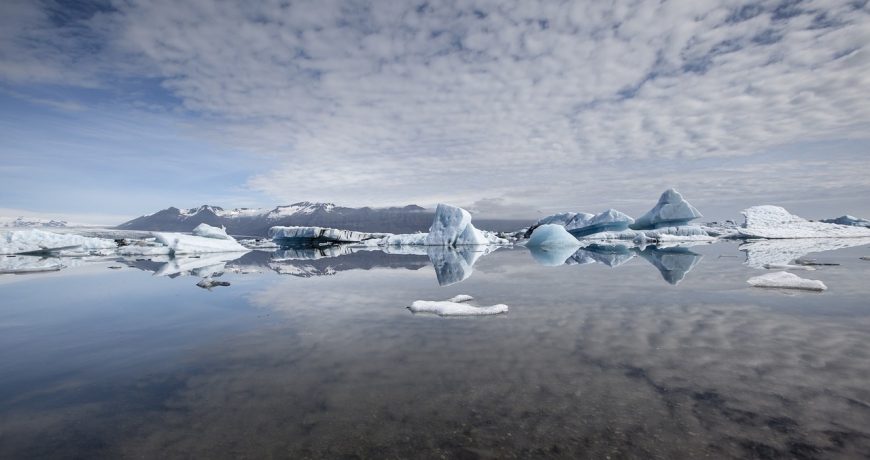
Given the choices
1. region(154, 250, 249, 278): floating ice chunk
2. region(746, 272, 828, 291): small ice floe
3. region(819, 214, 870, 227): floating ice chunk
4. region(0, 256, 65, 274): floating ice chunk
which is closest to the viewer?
region(746, 272, 828, 291): small ice floe

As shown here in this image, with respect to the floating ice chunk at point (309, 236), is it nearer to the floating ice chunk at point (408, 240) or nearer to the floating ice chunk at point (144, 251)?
the floating ice chunk at point (408, 240)

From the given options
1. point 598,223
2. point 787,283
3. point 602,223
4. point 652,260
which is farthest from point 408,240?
point 787,283

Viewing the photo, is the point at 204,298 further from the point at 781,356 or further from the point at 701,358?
the point at 781,356

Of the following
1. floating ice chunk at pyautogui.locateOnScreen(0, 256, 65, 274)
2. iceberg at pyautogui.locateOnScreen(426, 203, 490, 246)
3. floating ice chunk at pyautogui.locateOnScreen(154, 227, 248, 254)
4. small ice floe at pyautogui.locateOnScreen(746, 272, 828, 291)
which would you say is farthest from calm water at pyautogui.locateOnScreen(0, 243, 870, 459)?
iceberg at pyautogui.locateOnScreen(426, 203, 490, 246)

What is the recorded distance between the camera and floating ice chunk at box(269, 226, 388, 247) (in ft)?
139

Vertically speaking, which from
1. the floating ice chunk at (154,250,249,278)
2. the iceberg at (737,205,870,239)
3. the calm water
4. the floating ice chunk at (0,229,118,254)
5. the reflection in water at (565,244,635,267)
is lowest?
the floating ice chunk at (154,250,249,278)

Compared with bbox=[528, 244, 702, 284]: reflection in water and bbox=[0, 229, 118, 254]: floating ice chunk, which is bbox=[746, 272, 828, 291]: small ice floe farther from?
bbox=[0, 229, 118, 254]: floating ice chunk

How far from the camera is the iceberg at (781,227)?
4022 centimetres

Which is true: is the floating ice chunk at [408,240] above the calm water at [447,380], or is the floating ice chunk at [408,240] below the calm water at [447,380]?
above

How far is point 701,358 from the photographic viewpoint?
4.36 metres

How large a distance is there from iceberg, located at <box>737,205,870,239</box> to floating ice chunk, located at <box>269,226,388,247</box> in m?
43.7

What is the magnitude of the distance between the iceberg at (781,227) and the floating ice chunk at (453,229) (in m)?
29.5

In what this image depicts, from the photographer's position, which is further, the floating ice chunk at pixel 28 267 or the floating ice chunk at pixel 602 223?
the floating ice chunk at pixel 602 223

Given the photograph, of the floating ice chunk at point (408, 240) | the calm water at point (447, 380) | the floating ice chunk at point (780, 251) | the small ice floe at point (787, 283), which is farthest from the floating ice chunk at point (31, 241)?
the floating ice chunk at point (780, 251)
